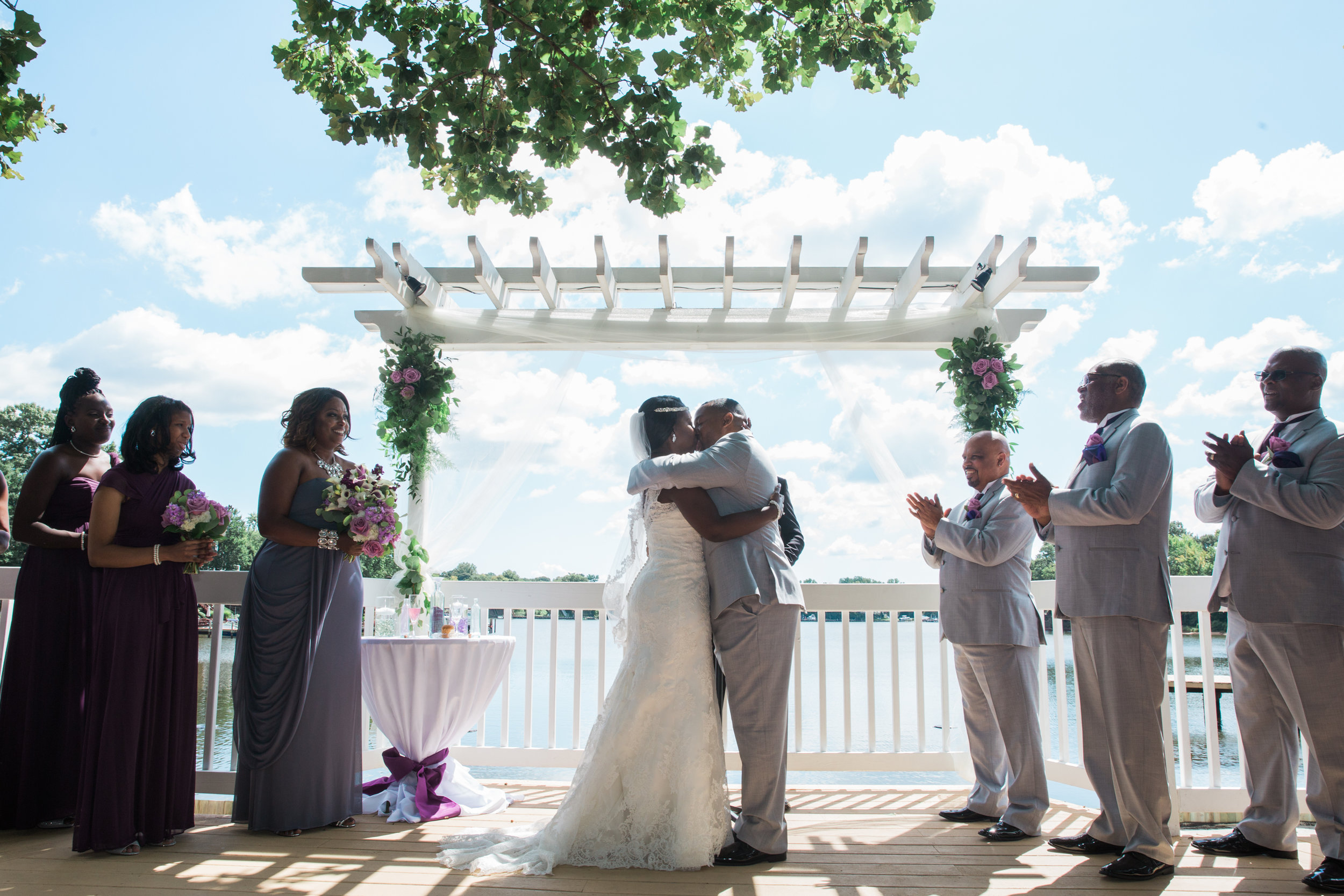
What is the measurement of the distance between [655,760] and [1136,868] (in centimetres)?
158

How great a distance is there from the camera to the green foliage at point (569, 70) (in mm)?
2646

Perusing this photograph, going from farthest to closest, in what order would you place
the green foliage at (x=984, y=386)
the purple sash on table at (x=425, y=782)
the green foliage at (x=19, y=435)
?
the green foliage at (x=19, y=435) < the green foliage at (x=984, y=386) < the purple sash on table at (x=425, y=782)

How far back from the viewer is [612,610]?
3.12 meters

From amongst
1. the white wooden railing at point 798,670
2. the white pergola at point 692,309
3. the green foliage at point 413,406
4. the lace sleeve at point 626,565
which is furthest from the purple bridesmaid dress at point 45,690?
the white pergola at point 692,309

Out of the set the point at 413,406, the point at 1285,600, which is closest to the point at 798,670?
the point at 1285,600

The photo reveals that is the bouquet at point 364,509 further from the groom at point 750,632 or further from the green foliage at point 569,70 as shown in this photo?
the green foliage at point 569,70

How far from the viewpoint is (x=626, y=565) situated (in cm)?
311

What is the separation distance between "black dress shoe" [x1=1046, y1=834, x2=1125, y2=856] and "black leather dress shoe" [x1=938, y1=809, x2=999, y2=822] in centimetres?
56

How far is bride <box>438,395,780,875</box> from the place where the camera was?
269cm

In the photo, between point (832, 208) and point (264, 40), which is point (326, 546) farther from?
point (832, 208)

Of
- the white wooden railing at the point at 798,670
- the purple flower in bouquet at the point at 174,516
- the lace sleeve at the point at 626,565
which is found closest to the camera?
the purple flower in bouquet at the point at 174,516

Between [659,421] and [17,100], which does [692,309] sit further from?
[17,100]

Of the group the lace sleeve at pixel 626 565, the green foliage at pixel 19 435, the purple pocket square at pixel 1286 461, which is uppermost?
the green foliage at pixel 19 435

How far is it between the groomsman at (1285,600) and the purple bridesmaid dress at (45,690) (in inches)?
165
